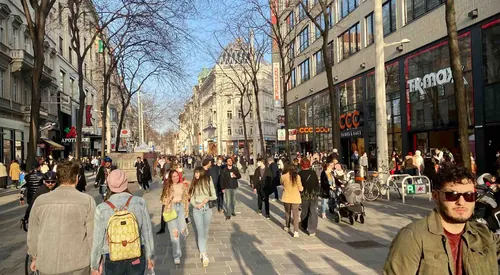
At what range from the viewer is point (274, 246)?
28.2 ft

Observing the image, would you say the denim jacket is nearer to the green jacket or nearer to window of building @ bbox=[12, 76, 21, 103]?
the green jacket

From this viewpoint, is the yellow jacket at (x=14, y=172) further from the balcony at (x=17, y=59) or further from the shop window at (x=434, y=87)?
the shop window at (x=434, y=87)

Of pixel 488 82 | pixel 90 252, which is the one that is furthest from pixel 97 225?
pixel 488 82

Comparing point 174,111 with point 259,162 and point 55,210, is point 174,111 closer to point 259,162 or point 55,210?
point 259,162

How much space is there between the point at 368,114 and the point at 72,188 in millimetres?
27626

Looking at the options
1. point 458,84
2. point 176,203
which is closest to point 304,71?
point 458,84

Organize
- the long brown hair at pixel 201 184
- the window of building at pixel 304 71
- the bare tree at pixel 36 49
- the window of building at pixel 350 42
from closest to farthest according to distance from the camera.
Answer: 1. the long brown hair at pixel 201 184
2. the bare tree at pixel 36 49
3. the window of building at pixel 350 42
4. the window of building at pixel 304 71

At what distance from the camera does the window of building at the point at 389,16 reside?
2630 cm

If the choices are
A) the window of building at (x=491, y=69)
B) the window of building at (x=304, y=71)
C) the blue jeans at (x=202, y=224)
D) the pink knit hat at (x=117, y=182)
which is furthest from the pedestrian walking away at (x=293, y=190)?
the window of building at (x=304, y=71)

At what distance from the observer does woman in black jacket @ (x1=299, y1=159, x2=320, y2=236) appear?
976cm

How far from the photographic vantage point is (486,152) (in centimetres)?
1917

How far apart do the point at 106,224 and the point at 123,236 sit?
0.22 m

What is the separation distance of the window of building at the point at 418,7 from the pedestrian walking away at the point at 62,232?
70.8ft

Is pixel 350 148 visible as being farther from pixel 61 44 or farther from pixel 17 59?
pixel 61 44
